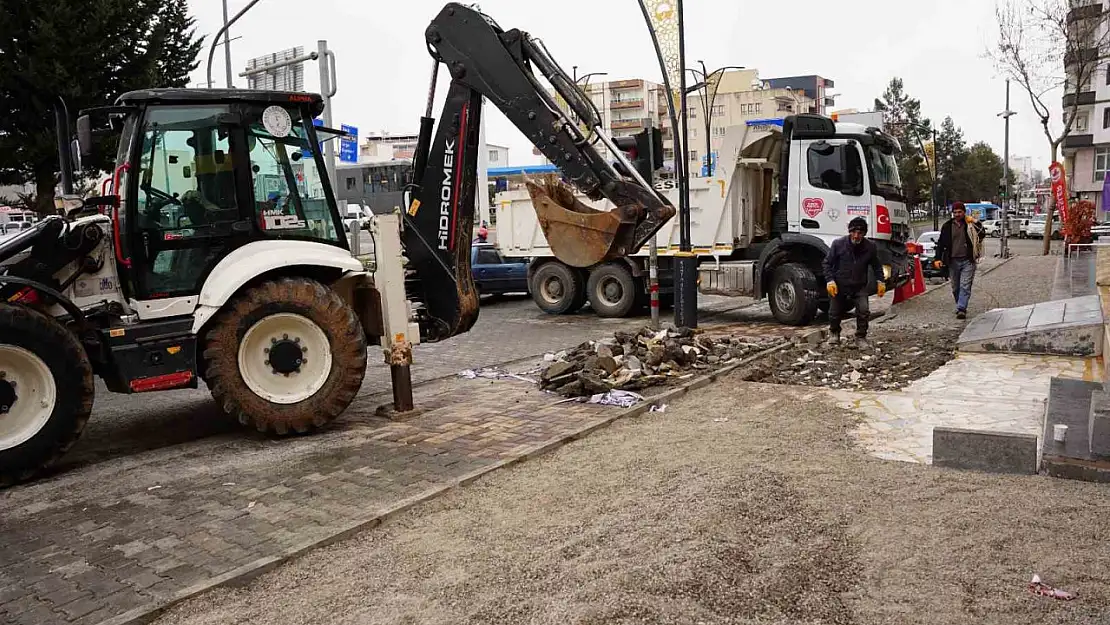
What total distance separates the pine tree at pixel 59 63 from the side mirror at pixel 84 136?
309 inches

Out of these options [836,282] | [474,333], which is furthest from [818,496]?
[474,333]

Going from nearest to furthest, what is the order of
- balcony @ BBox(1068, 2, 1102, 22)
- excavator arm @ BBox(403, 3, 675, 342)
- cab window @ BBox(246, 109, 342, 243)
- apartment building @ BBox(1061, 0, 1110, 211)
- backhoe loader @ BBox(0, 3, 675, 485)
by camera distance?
backhoe loader @ BBox(0, 3, 675, 485)
cab window @ BBox(246, 109, 342, 243)
excavator arm @ BBox(403, 3, 675, 342)
balcony @ BBox(1068, 2, 1102, 22)
apartment building @ BBox(1061, 0, 1110, 211)

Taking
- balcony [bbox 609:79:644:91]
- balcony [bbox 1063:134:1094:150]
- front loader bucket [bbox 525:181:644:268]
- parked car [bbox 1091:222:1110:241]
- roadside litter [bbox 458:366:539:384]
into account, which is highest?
balcony [bbox 609:79:644:91]

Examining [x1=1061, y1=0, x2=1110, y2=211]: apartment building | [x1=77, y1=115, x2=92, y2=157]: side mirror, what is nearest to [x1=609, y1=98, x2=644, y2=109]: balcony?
[x1=1061, y1=0, x2=1110, y2=211]: apartment building

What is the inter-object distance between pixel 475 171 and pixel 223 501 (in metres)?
3.93

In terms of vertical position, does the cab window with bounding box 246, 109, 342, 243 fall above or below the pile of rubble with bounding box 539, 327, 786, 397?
above

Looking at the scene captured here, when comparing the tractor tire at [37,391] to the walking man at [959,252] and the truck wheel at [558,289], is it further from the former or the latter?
the walking man at [959,252]

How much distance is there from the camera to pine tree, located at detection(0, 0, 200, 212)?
12781 mm

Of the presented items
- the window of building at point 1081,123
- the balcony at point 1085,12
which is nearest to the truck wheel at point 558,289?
the balcony at point 1085,12

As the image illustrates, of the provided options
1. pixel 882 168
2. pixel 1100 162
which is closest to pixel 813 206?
pixel 882 168

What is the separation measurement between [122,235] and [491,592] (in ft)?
14.8

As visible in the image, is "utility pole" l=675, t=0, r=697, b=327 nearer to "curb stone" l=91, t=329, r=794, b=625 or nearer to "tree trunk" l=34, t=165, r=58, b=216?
"curb stone" l=91, t=329, r=794, b=625

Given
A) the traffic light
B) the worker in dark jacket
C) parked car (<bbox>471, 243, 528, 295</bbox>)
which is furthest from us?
parked car (<bbox>471, 243, 528, 295</bbox>)

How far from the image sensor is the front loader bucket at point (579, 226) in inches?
300
